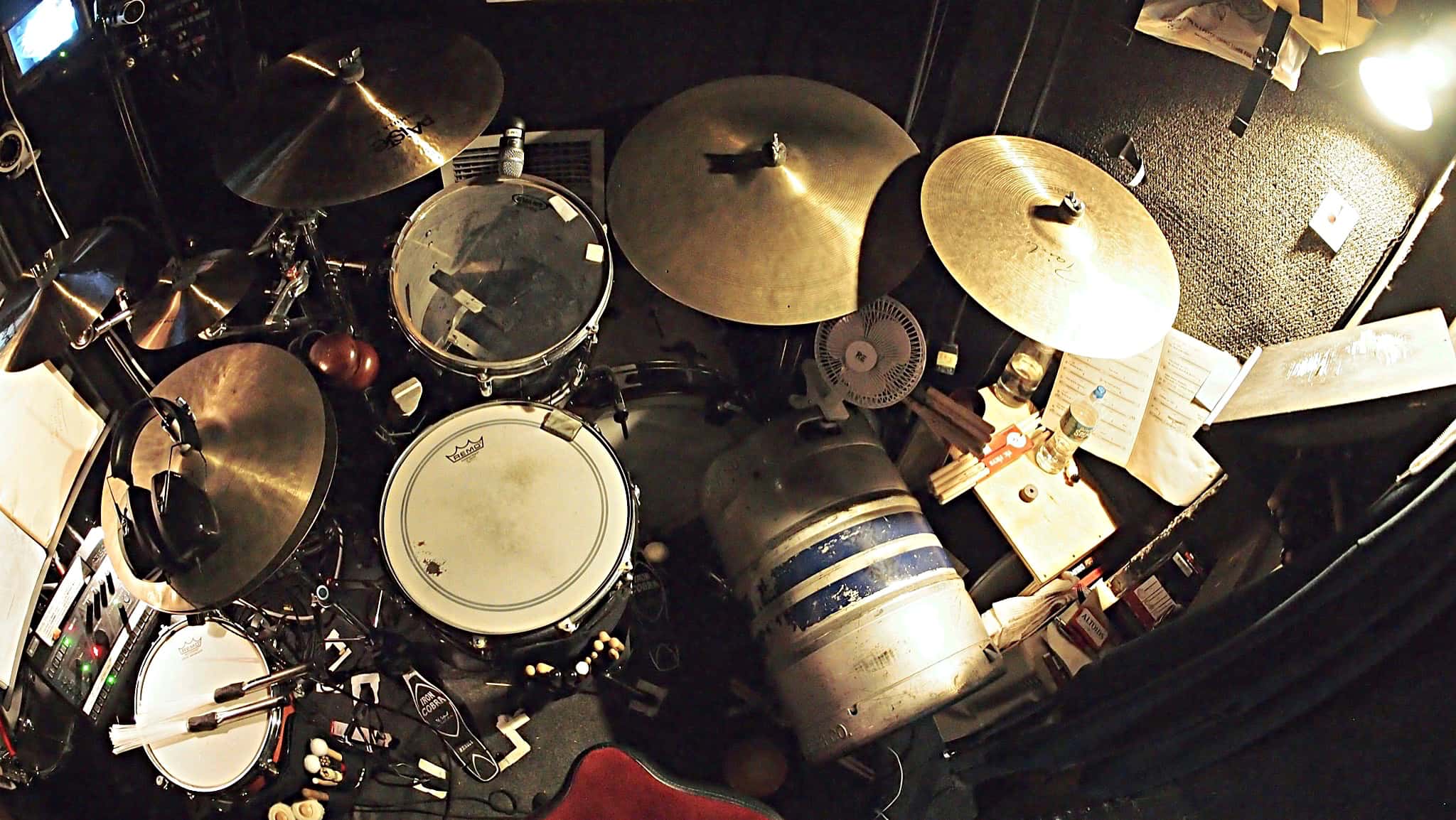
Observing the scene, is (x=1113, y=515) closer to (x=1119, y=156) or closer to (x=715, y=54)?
(x=1119, y=156)

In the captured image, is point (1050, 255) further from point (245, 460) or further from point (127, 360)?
point (127, 360)

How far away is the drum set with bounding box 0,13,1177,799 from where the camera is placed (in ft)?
5.93

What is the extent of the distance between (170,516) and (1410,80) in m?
2.40

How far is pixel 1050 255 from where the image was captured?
1.81 meters

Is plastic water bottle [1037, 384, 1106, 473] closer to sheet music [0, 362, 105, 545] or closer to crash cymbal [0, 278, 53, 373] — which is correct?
crash cymbal [0, 278, 53, 373]

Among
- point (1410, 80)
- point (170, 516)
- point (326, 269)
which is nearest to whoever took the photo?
point (1410, 80)

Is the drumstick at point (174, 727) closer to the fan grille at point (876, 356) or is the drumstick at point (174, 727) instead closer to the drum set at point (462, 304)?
the drum set at point (462, 304)

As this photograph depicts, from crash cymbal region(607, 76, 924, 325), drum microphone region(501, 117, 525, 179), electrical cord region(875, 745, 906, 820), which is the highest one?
crash cymbal region(607, 76, 924, 325)

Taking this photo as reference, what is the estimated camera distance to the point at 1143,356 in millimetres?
2260

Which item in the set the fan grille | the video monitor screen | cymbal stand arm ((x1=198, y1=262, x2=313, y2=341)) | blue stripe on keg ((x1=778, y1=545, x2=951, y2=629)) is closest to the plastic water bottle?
the fan grille

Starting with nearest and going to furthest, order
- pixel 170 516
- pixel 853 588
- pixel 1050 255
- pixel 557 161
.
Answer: pixel 170 516 < pixel 1050 255 < pixel 853 588 < pixel 557 161

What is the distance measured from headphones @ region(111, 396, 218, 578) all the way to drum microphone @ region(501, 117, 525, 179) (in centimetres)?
90

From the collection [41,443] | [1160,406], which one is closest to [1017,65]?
[1160,406]

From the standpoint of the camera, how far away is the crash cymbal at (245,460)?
1799 mm
